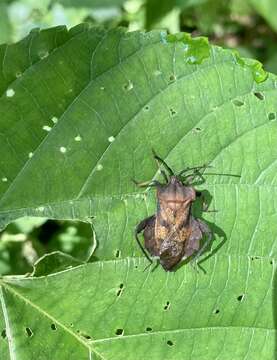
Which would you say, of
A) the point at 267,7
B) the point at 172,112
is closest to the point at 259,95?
the point at 172,112

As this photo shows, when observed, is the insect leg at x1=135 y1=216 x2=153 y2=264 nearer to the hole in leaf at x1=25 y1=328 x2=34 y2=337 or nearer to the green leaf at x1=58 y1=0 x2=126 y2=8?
the hole in leaf at x1=25 y1=328 x2=34 y2=337

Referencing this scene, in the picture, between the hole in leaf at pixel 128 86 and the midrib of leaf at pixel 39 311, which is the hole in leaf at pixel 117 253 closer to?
the midrib of leaf at pixel 39 311

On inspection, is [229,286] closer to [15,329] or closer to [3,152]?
[15,329]

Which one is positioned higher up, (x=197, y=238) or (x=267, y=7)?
(x=267, y=7)

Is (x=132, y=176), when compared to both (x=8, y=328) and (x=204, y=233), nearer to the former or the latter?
(x=204, y=233)

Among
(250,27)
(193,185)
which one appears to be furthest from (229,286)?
(250,27)

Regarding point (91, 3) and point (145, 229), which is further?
point (91, 3)
